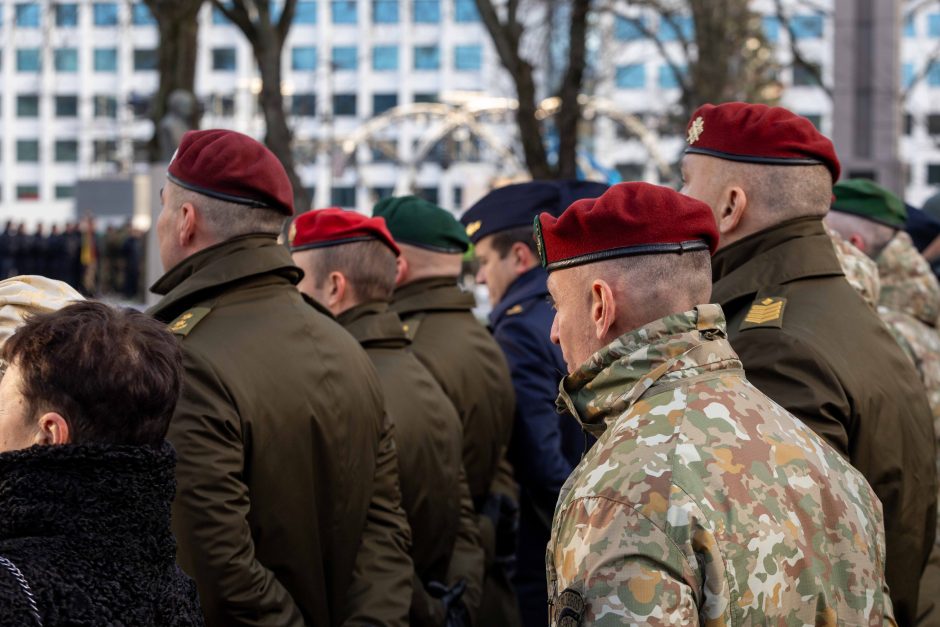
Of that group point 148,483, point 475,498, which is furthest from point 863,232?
point 148,483

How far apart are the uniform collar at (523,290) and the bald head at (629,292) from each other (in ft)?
10.4

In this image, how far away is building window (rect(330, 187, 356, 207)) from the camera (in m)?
96.1

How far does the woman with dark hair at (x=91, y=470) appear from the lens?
224 cm

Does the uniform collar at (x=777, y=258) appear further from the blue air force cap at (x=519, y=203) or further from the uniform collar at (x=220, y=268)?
the blue air force cap at (x=519, y=203)

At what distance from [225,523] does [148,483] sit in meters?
1.03

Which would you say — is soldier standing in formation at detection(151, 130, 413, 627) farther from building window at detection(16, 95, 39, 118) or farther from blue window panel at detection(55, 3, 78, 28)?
building window at detection(16, 95, 39, 118)

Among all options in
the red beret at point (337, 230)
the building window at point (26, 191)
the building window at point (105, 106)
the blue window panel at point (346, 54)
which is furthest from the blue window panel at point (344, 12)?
the red beret at point (337, 230)

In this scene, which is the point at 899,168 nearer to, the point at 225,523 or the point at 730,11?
the point at 730,11

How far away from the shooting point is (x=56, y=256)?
34438mm

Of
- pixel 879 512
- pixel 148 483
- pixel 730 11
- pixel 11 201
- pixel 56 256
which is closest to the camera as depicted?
pixel 148 483

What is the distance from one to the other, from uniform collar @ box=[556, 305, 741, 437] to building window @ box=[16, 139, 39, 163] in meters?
103

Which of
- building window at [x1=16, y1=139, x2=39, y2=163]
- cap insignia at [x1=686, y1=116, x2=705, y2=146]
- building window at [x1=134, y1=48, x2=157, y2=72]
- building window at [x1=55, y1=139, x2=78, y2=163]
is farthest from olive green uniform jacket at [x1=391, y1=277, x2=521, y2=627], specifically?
building window at [x1=16, y1=139, x2=39, y2=163]

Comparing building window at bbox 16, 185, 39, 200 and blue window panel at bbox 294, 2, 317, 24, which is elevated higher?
blue window panel at bbox 294, 2, 317, 24

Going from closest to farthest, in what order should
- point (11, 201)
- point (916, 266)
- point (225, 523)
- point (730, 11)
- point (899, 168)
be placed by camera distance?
1. point (225, 523)
2. point (916, 266)
3. point (899, 168)
4. point (730, 11)
5. point (11, 201)
